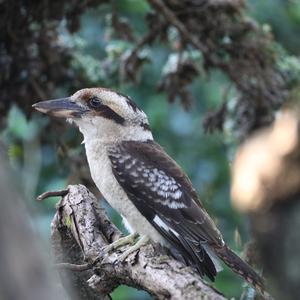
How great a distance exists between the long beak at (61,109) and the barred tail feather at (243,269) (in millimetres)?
1052

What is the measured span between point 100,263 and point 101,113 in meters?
1.05

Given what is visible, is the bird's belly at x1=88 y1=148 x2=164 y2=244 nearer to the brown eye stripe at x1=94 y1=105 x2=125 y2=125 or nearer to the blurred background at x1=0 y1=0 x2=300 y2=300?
the brown eye stripe at x1=94 y1=105 x2=125 y2=125

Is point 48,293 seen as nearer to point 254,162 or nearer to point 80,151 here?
point 254,162

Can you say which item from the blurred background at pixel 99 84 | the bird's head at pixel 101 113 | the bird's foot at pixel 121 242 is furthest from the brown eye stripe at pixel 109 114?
the bird's foot at pixel 121 242

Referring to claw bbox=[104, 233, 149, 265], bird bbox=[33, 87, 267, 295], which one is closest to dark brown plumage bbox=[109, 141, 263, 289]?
bird bbox=[33, 87, 267, 295]

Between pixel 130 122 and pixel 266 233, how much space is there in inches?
97.4

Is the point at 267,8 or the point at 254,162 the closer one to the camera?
the point at 254,162

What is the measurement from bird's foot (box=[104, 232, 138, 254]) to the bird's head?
598 mm

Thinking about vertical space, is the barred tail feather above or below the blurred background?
below

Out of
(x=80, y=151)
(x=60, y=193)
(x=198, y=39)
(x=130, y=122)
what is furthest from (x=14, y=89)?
(x=60, y=193)

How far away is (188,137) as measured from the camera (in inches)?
364

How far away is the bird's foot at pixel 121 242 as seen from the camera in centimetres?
371

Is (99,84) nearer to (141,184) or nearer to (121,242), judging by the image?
(141,184)

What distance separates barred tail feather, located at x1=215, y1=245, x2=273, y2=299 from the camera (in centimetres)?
356
